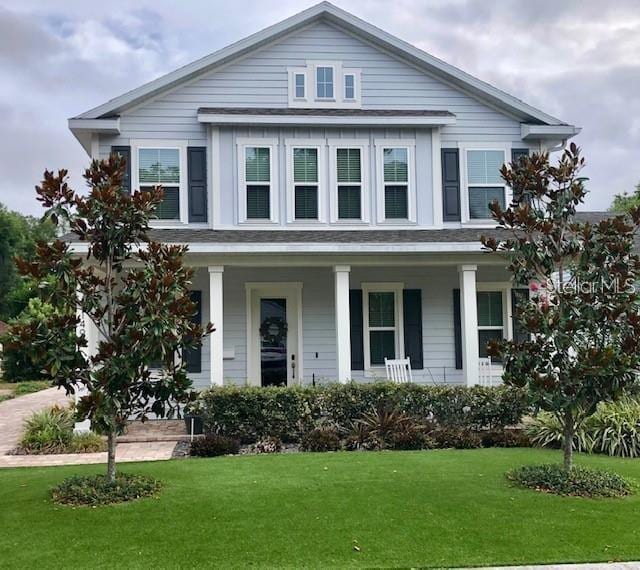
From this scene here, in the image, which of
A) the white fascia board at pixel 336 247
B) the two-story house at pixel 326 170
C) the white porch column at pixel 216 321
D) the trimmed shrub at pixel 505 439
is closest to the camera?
the trimmed shrub at pixel 505 439

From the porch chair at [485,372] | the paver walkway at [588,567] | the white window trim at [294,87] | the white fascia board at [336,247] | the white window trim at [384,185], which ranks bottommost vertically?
the paver walkway at [588,567]

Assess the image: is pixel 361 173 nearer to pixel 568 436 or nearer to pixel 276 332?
pixel 276 332

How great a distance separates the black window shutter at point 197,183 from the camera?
40.1ft

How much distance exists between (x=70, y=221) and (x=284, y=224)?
20.6ft

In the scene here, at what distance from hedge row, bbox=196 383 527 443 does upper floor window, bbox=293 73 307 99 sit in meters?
6.08

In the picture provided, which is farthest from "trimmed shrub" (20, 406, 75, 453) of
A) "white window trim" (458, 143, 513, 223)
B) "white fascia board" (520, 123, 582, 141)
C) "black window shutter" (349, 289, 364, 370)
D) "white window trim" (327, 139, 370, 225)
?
"white fascia board" (520, 123, 582, 141)

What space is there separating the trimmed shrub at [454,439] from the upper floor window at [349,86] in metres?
7.03

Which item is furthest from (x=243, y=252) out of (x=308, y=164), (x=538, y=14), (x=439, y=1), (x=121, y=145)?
(x=538, y=14)

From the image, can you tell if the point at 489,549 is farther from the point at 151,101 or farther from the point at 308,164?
the point at 151,101

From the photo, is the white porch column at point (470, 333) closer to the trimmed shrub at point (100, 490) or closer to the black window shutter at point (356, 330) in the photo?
the black window shutter at point (356, 330)

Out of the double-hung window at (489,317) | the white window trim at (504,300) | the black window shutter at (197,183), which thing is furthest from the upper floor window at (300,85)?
the double-hung window at (489,317)

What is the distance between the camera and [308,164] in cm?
1248

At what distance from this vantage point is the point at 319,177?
12484mm

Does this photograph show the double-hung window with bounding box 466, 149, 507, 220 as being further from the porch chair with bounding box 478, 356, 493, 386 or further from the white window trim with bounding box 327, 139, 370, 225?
the porch chair with bounding box 478, 356, 493, 386
